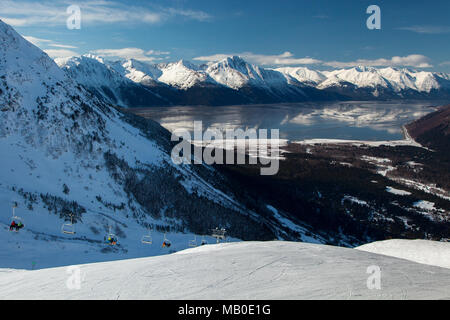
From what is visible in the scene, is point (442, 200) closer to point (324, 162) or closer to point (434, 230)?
point (434, 230)

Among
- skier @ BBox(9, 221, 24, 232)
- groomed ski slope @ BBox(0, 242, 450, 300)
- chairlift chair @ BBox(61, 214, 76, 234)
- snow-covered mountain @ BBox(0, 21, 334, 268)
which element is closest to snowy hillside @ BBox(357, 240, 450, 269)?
groomed ski slope @ BBox(0, 242, 450, 300)

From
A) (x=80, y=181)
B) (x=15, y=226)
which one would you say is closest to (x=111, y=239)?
(x=15, y=226)

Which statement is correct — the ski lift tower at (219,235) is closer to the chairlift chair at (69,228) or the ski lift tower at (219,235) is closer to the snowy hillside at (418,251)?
the snowy hillside at (418,251)

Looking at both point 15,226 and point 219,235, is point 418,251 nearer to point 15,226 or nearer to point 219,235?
point 219,235

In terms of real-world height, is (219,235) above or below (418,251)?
below

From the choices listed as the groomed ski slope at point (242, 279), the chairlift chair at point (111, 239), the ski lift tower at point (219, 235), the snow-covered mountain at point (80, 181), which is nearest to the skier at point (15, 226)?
the snow-covered mountain at point (80, 181)

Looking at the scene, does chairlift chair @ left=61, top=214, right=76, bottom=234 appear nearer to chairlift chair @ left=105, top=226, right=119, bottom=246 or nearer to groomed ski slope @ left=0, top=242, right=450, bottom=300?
chairlift chair @ left=105, top=226, right=119, bottom=246
